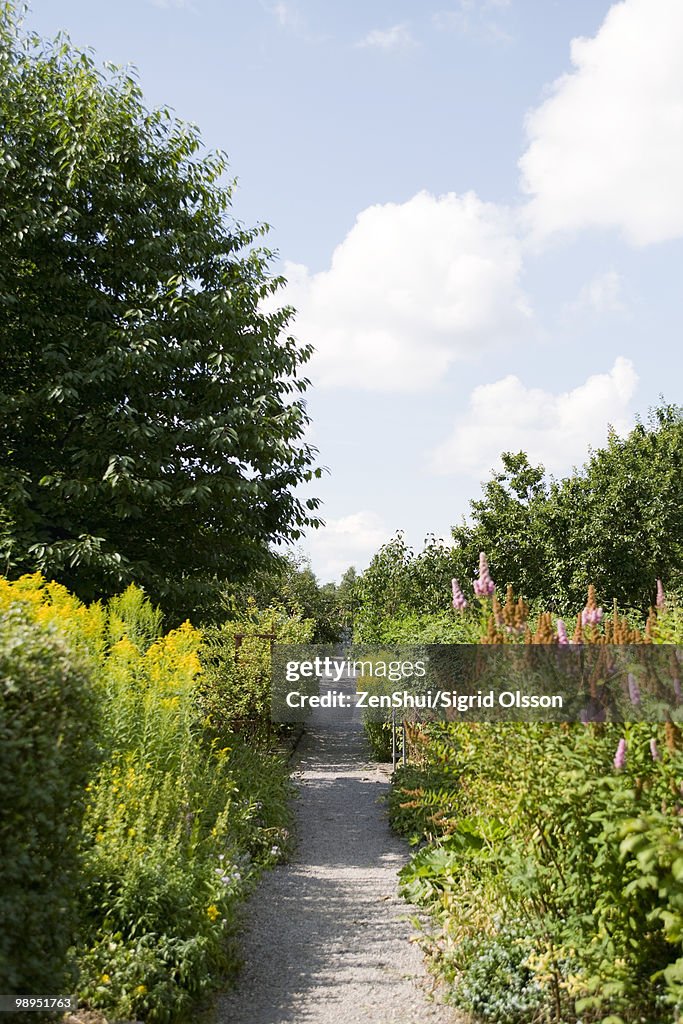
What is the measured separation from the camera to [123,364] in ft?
31.7

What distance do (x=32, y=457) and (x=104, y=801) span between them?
20.6ft

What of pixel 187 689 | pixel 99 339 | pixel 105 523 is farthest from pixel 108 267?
pixel 187 689

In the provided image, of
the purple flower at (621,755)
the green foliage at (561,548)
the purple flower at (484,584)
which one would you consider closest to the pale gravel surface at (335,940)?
the purple flower at (621,755)

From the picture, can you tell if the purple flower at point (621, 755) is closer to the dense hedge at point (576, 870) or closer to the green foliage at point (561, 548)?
the dense hedge at point (576, 870)

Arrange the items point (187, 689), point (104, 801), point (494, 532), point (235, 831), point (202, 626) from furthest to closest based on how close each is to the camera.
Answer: point (494, 532)
point (202, 626)
point (235, 831)
point (187, 689)
point (104, 801)

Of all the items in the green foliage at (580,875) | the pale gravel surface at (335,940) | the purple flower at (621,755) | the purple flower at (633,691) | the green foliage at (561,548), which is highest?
the green foliage at (561,548)

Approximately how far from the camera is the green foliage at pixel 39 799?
9.68 ft

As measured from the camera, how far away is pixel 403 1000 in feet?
15.1

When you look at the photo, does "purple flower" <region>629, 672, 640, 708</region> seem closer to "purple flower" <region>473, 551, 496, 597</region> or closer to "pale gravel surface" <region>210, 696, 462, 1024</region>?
"purple flower" <region>473, 551, 496, 597</region>

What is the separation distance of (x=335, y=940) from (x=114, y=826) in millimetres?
1955

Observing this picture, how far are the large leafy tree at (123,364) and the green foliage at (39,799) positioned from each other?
5737 millimetres

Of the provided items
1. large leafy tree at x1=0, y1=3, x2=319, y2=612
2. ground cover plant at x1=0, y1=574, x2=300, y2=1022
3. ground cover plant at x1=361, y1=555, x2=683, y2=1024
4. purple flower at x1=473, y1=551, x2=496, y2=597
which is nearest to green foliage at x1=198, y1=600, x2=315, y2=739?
large leafy tree at x1=0, y1=3, x2=319, y2=612

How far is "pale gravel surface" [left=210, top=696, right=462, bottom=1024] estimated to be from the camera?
4523mm

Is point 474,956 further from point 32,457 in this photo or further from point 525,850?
point 32,457
